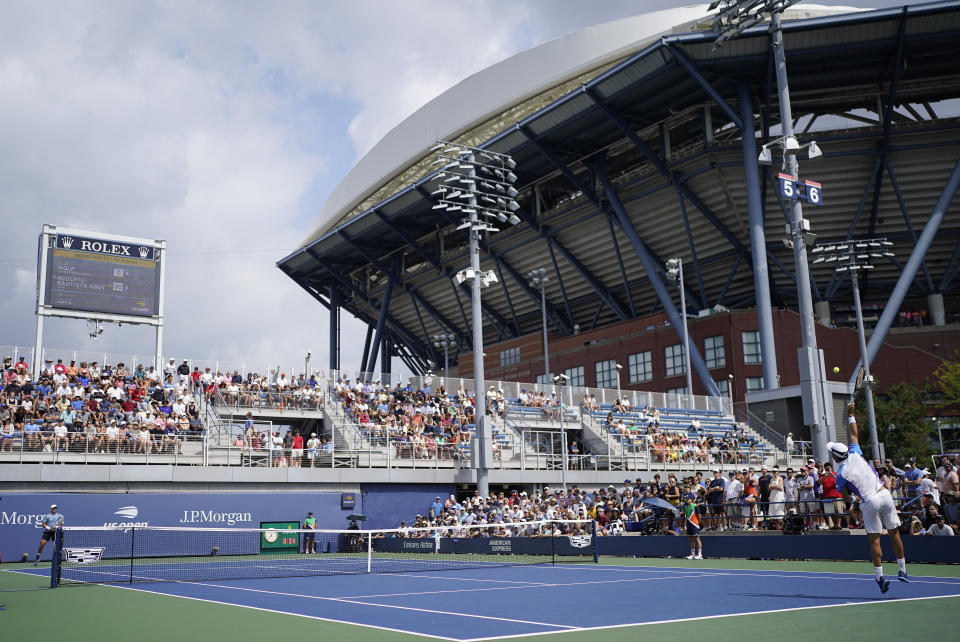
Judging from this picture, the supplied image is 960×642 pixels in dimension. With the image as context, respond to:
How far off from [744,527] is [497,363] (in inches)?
1834

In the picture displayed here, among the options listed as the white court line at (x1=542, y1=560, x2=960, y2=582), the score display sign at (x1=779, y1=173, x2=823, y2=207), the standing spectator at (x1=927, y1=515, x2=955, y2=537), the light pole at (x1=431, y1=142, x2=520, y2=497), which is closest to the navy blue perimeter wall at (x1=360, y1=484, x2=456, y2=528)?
the light pole at (x1=431, y1=142, x2=520, y2=497)

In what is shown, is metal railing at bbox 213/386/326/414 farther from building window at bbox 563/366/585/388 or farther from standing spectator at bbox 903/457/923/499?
building window at bbox 563/366/585/388

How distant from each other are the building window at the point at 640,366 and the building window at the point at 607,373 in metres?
1.29

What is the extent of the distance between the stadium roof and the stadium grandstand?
223 mm

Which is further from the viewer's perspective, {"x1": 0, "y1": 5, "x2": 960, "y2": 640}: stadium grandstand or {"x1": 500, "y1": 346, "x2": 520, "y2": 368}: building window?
{"x1": 500, "y1": 346, "x2": 520, "y2": 368}: building window

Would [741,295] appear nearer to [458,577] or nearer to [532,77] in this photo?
[532,77]

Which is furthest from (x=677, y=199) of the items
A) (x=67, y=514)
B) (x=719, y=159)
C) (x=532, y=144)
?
(x=67, y=514)

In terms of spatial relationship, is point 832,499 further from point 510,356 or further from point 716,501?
point 510,356

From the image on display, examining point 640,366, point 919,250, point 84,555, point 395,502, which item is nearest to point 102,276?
point 395,502

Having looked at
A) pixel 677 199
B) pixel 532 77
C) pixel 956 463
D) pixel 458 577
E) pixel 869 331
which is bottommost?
pixel 458 577

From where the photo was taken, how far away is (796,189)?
20.0m

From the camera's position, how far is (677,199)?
163 ft

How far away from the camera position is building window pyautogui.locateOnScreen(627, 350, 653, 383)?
184 feet

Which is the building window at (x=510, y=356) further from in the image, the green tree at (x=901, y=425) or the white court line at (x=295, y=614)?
the white court line at (x=295, y=614)
